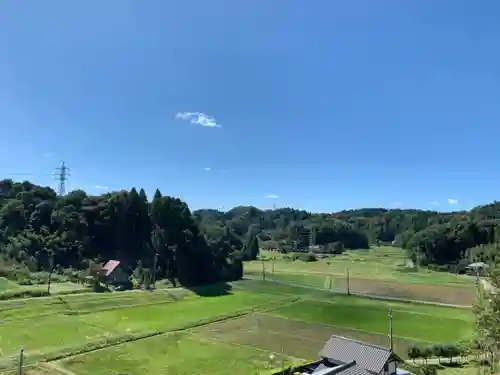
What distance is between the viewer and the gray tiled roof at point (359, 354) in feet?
75.4

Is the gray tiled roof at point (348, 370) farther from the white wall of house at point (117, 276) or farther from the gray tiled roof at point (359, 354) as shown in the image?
the white wall of house at point (117, 276)

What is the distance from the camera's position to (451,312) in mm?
49125

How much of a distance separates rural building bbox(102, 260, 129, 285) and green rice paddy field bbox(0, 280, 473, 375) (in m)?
8.26

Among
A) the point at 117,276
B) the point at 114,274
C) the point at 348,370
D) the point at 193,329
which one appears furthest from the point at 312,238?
the point at 348,370

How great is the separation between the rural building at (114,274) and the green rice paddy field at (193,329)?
325 inches

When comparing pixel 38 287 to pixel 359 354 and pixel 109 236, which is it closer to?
pixel 109 236

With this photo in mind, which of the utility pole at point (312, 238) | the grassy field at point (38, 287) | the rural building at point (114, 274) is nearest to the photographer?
the grassy field at point (38, 287)

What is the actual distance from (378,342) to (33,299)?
33.6 meters

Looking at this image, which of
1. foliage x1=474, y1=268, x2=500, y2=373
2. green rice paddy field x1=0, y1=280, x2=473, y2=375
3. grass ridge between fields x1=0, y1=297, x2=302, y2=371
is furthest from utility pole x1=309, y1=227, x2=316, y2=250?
foliage x1=474, y1=268, x2=500, y2=373

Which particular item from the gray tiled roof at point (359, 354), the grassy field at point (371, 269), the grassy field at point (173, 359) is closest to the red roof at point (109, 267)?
the grassy field at point (173, 359)

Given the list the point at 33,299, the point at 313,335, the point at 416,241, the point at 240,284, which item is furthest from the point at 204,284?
the point at 416,241

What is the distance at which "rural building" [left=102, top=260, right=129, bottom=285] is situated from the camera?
212 feet

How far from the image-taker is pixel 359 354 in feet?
79.0

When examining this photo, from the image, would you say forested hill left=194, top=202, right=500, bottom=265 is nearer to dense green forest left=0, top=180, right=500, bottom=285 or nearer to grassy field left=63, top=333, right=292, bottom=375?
dense green forest left=0, top=180, right=500, bottom=285
